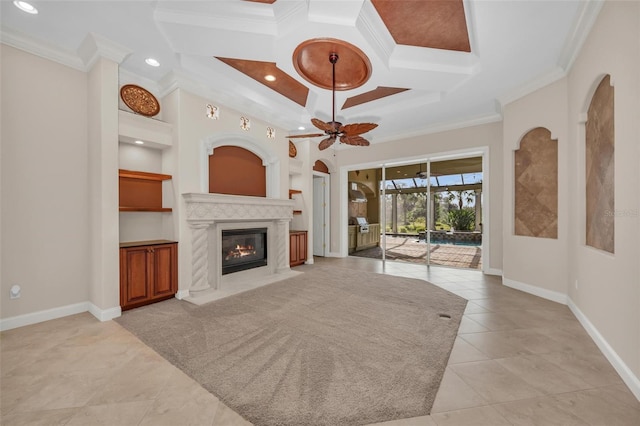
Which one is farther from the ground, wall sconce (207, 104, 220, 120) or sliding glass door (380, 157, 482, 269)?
wall sconce (207, 104, 220, 120)

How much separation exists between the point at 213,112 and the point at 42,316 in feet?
11.6

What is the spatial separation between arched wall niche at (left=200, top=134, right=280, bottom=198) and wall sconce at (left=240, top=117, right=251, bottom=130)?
0.19 metres

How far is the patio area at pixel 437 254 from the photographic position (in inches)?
259

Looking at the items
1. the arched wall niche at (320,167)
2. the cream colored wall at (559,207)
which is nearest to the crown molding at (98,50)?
the arched wall niche at (320,167)

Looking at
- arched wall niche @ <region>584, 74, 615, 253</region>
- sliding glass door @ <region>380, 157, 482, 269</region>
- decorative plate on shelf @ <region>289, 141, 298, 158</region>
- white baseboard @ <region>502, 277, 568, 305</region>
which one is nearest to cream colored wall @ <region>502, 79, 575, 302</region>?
white baseboard @ <region>502, 277, 568, 305</region>

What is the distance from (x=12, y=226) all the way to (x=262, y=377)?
11.0ft

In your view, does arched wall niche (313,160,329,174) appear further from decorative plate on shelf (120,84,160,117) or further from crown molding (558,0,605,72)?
crown molding (558,0,605,72)

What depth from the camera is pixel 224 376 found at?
6.46ft

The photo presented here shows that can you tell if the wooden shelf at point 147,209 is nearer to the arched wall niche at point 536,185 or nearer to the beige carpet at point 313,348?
the beige carpet at point 313,348

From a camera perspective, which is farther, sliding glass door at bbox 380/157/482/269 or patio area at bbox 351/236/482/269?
sliding glass door at bbox 380/157/482/269

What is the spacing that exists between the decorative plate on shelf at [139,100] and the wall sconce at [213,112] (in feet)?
2.48

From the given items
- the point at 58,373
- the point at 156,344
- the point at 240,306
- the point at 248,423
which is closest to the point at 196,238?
the point at 240,306

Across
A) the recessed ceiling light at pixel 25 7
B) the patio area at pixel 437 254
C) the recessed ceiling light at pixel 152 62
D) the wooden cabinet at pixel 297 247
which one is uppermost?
the recessed ceiling light at pixel 152 62

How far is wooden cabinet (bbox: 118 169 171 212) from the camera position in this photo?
3.65 meters
